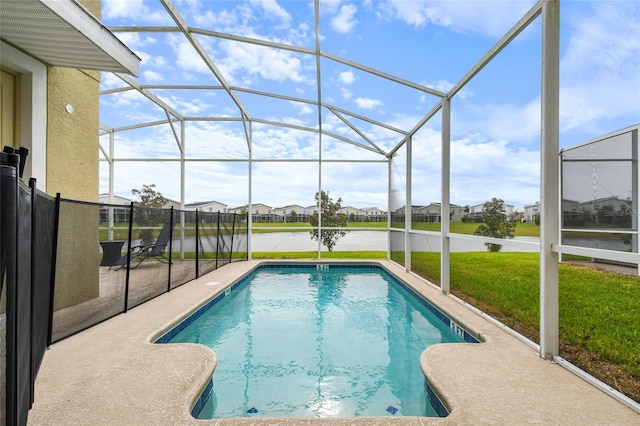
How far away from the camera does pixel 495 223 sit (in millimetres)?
5234

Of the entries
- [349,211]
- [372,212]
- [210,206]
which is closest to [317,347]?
[349,211]

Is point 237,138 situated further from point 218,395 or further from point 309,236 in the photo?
point 218,395

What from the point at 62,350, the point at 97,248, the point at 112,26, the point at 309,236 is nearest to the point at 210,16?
the point at 112,26

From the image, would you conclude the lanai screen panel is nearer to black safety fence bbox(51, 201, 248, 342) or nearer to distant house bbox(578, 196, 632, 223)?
distant house bbox(578, 196, 632, 223)

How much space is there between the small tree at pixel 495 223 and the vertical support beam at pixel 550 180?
5.13 feet

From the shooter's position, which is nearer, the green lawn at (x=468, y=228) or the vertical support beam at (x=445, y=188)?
the green lawn at (x=468, y=228)

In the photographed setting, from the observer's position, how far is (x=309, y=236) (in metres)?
10.7

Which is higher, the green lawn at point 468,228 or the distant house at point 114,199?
the distant house at point 114,199

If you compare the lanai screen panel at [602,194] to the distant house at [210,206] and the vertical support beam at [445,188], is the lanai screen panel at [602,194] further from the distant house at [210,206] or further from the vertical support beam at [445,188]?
the distant house at [210,206]

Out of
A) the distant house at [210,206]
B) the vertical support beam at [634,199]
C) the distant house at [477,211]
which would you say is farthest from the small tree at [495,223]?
the distant house at [210,206]

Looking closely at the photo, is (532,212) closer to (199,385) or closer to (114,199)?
(199,385)

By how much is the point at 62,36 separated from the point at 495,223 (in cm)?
607

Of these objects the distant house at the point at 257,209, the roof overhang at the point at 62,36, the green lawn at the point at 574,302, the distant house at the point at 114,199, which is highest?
the roof overhang at the point at 62,36

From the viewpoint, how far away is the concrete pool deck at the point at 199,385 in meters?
2.10
